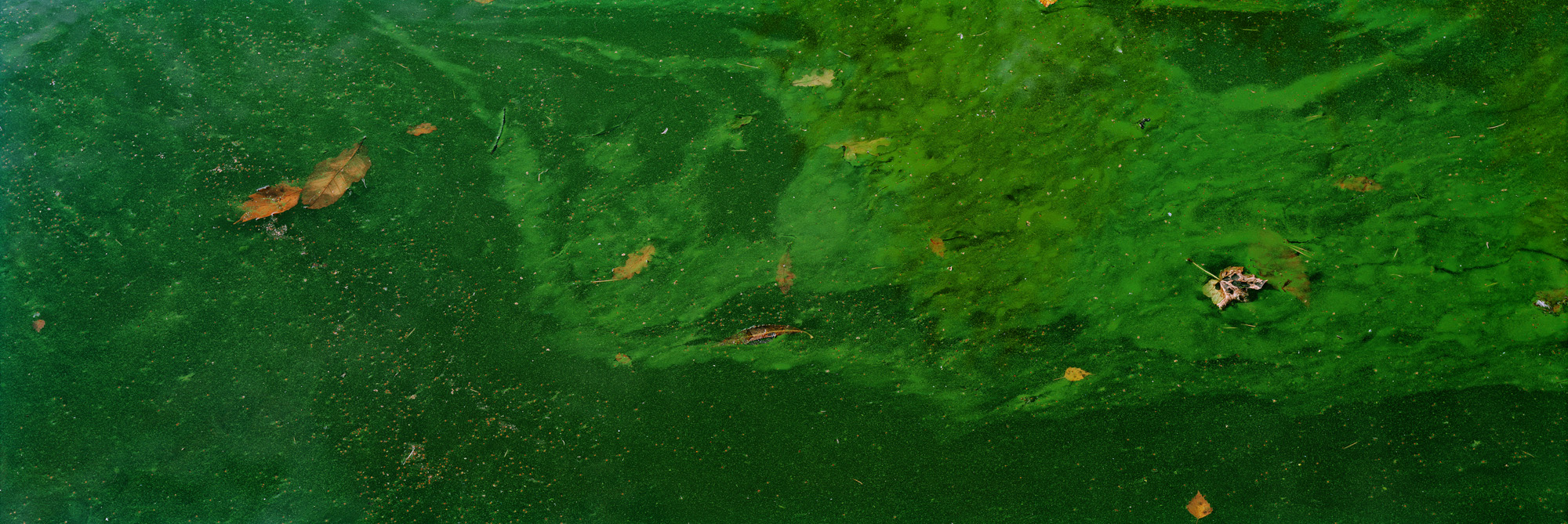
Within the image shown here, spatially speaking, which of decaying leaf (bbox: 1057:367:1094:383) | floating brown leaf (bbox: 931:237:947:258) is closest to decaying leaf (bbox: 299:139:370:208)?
floating brown leaf (bbox: 931:237:947:258)

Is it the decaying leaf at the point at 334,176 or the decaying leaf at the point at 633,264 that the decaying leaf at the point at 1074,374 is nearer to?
the decaying leaf at the point at 633,264

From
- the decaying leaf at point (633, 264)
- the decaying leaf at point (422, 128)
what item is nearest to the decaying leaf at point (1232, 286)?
the decaying leaf at point (633, 264)

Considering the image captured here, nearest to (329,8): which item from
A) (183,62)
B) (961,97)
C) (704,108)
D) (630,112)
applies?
(183,62)

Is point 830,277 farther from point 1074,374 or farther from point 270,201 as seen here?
point 270,201

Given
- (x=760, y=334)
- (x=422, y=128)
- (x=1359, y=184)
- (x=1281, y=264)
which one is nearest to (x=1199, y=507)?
(x=1281, y=264)

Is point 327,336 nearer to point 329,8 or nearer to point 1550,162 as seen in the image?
point 329,8

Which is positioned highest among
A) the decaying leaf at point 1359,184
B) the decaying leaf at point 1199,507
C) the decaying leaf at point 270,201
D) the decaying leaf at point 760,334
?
the decaying leaf at point 1359,184
